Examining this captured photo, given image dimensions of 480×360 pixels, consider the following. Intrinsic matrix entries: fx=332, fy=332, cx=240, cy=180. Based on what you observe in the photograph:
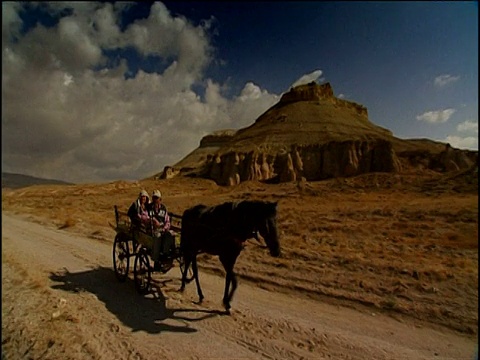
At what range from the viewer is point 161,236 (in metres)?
6.78

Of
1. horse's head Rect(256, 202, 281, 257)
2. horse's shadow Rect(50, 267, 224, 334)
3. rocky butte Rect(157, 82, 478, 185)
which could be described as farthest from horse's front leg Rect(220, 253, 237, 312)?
rocky butte Rect(157, 82, 478, 185)

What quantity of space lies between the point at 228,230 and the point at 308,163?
59127 millimetres

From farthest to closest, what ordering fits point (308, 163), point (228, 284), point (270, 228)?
point (308, 163) → point (228, 284) → point (270, 228)

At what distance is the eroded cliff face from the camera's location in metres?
56.0

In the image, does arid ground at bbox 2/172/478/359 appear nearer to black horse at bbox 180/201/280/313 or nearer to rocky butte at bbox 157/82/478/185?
black horse at bbox 180/201/280/313

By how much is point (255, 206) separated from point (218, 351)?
7.56ft

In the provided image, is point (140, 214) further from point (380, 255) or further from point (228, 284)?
point (380, 255)

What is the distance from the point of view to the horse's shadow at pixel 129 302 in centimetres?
547

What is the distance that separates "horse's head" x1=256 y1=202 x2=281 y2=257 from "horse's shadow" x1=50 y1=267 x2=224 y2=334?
1697mm

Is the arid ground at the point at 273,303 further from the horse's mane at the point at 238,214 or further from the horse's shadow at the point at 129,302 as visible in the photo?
the horse's mane at the point at 238,214

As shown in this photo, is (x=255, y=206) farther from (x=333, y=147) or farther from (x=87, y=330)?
(x=333, y=147)

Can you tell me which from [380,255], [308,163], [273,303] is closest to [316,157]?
[308,163]

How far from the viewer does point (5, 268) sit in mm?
8117

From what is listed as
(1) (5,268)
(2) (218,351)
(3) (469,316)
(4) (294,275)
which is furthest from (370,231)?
(1) (5,268)
